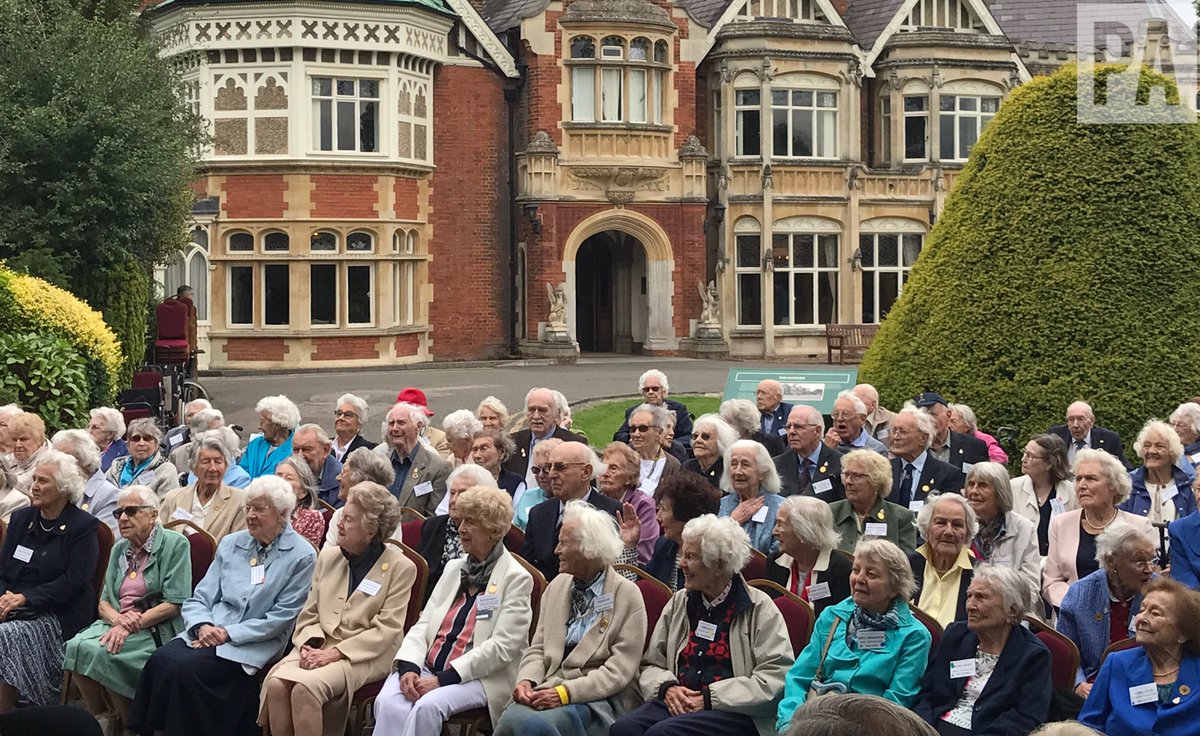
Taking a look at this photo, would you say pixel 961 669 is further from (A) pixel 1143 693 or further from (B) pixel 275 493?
(B) pixel 275 493

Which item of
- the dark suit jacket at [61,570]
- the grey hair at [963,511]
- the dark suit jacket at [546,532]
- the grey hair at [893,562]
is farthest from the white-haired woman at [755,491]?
the dark suit jacket at [61,570]

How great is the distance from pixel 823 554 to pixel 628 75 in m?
23.7

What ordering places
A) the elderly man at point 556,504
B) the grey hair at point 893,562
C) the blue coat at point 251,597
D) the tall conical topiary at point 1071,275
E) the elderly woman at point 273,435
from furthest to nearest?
the tall conical topiary at point 1071,275, the elderly woman at point 273,435, the elderly man at point 556,504, the blue coat at point 251,597, the grey hair at point 893,562

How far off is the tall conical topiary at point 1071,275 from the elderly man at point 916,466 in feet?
13.5

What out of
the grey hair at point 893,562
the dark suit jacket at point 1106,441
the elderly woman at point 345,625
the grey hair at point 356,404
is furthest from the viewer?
the grey hair at point 356,404

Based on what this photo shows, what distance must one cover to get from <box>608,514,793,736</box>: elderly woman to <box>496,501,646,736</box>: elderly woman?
202 mm

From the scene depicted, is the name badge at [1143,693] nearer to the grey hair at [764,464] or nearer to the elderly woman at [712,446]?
the grey hair at [764,464]

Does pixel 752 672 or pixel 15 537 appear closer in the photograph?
pixel 752 672

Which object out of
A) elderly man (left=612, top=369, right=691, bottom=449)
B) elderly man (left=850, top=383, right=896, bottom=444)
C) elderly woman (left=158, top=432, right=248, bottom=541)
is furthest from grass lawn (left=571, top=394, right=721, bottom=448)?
elderly woman (left=158, top=432, right=248, bottom=541)

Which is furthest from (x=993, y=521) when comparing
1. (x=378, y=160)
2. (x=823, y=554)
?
(x=378, y=160)

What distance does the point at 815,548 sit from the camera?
7457mm

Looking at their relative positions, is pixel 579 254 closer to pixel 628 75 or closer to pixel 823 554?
pixel 628 75

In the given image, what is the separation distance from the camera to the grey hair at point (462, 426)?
10.7 m

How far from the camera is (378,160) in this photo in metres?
28.5
